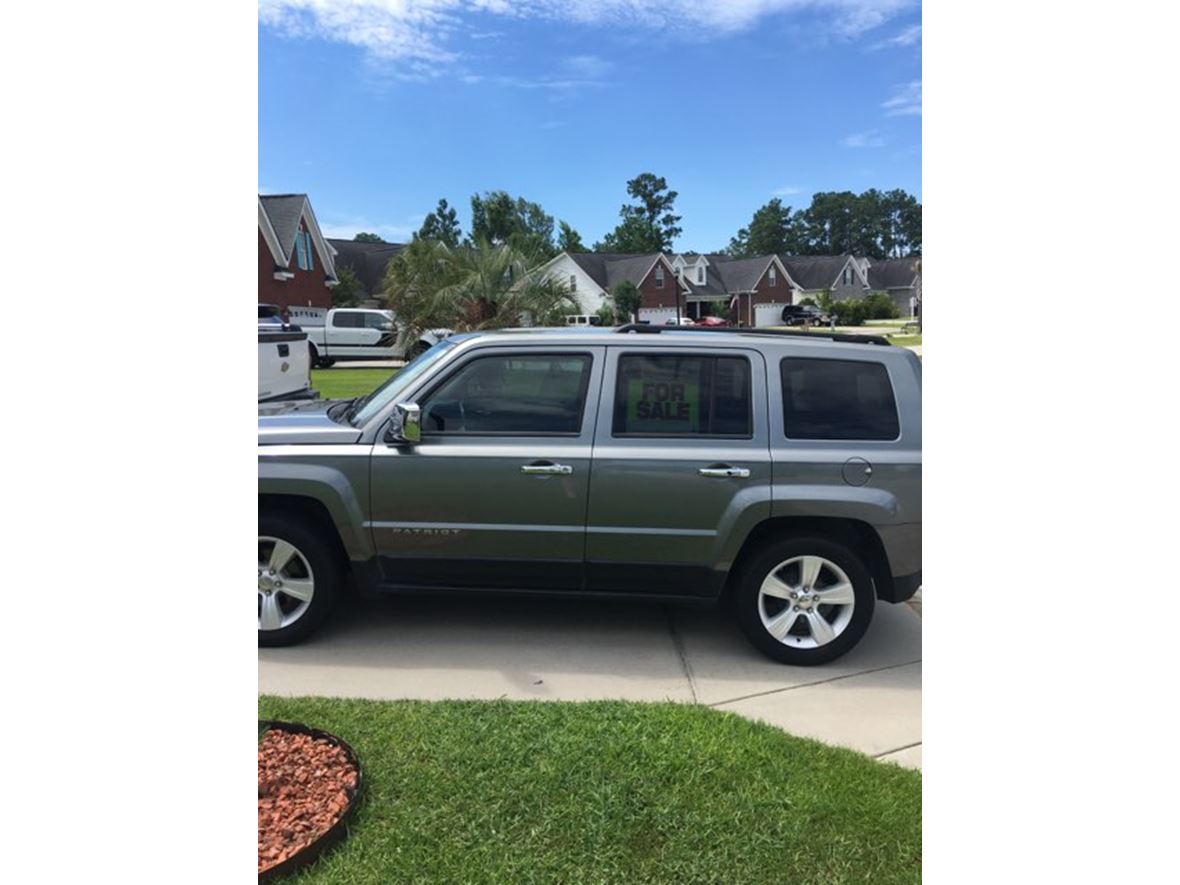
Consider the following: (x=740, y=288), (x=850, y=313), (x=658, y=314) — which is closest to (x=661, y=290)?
(x=658, y=314)

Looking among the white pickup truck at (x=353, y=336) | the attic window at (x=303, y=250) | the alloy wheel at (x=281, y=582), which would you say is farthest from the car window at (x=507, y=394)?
the attic window at (x=303, y=250)

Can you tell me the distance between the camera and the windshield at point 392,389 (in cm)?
445

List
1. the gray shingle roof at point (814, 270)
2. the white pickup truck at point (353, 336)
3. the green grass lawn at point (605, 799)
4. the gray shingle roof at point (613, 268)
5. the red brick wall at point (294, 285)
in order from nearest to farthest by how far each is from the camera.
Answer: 1. the green grass lawn at point (605, 799)
2. the white pickup truck at point (353, 336)
3. the red brick wall at point (294, 285)
4. the gray shingle roof at point (613, 268)
5. the gray shingle roof at point (814, 270)

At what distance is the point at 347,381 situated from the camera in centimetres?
2030

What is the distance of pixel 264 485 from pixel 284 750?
63.3 inches

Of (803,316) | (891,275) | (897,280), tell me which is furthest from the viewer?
(891,275)

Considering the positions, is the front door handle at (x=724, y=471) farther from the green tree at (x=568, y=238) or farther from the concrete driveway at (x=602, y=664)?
the green tree at (x=568, y=238)

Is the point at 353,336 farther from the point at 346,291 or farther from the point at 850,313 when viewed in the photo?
the point at 850,313

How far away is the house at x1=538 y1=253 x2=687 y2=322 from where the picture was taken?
53.9m

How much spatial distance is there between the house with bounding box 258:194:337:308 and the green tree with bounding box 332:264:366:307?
2.15 meters

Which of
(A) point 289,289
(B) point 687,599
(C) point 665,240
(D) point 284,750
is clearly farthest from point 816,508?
(C) point 665,240

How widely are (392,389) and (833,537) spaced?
2.65m

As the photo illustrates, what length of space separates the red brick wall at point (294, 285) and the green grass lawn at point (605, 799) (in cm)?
3103

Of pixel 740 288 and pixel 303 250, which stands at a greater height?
pixel 740 288
